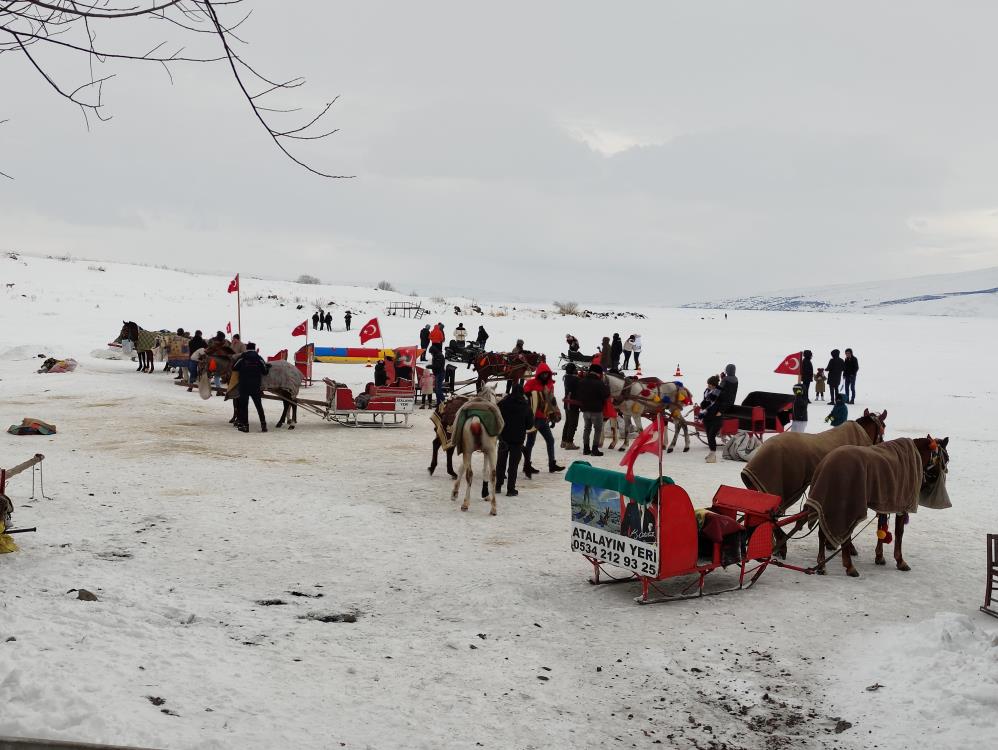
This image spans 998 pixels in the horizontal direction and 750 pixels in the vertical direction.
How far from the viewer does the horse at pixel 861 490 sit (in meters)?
8.04

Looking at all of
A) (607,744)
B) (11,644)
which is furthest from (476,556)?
(11,644)

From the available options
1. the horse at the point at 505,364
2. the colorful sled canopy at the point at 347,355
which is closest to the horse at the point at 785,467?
the horse at the point at 505,364

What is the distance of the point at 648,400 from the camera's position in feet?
54.1

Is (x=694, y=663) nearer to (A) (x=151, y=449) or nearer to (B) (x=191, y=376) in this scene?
(A) (x=151, y=449)

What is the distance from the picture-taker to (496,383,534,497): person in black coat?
12.0 metres

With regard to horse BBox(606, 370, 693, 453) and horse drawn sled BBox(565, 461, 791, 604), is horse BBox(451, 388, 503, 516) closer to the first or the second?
horse drawn sled BBox(565, 461, 791, 604)

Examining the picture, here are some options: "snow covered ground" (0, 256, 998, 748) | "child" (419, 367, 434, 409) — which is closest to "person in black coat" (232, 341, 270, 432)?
"snow covered ground" (0, 256, 998, 748)

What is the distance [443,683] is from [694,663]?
6.05ft

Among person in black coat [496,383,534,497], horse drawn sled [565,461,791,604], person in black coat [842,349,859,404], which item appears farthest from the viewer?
person in black coat [842,349,859,404]

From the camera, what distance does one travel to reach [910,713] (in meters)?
5.41

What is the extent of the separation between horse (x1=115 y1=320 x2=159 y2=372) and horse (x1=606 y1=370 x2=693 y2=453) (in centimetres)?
1729

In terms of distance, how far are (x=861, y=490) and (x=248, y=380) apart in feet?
41.2

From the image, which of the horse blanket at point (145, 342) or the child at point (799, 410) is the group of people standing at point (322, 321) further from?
the child at point (799, 410)

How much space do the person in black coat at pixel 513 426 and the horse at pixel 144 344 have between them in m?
19.2
